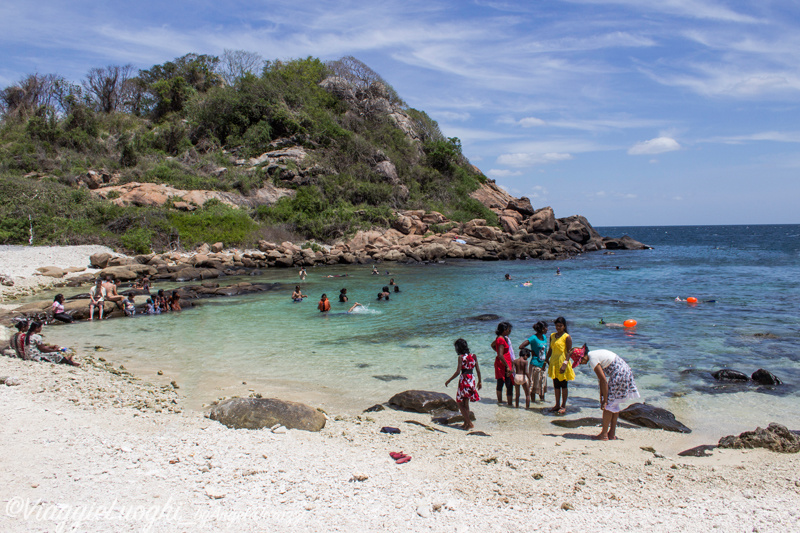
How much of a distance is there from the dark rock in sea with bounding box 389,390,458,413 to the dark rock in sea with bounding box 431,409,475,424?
12 centimetres

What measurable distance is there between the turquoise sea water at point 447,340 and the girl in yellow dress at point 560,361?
438mm

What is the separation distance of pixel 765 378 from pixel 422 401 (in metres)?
6.68

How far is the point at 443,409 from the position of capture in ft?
26.1

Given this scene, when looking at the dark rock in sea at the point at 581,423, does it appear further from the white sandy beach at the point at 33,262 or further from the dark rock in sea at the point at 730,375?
the white sandy beach at the point at 33,262

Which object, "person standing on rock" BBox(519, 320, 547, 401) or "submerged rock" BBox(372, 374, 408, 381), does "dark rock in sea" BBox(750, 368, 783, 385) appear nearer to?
"person standing on rock" BBox(519, 320, 547, 401)

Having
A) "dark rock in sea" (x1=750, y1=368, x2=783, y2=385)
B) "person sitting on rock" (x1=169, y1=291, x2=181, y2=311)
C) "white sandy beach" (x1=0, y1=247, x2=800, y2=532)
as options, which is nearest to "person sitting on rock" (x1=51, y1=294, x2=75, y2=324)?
"person sitting on rock" (x1=169, y1=291, x2=181, y2=311)

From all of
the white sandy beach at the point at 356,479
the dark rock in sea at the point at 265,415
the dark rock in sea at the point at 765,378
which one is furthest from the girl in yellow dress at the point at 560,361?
the dark rock in sea at the point at 765,378

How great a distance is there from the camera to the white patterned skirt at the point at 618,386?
6359mm

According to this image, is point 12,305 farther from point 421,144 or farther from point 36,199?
point 421,144

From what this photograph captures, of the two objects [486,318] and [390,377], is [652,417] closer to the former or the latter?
[390,377]

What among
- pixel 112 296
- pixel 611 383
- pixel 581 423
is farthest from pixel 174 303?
pixel 611 383

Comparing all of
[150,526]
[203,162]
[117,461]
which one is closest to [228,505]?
[150,526]

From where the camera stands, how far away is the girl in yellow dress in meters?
7.45

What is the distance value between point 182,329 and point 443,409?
963cm
